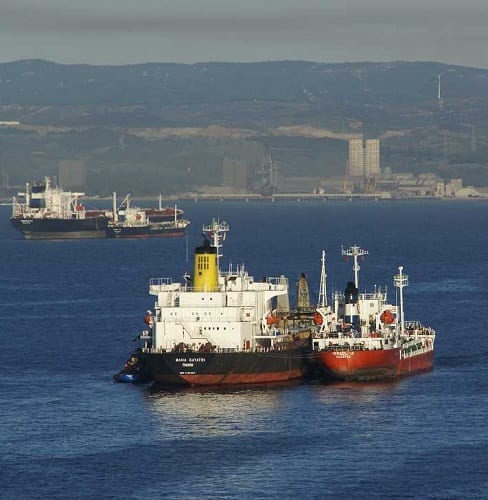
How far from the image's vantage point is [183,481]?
65312 mm

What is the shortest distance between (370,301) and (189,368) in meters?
13.1

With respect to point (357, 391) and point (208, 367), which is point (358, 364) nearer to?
point (357, 391)

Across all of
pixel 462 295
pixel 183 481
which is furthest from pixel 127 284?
pixel 183 481

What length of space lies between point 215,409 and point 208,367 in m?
5.72

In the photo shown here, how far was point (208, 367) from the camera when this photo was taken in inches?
3305

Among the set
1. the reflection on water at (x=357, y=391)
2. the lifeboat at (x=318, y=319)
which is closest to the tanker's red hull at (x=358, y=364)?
the reflection on water at (x=357, y=391)

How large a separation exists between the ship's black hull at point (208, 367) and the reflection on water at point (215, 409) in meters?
0.55

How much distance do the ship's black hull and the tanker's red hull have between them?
2875 millimetres

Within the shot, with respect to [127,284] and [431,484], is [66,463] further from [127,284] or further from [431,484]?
[127,284]

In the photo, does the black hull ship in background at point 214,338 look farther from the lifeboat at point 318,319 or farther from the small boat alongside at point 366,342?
the small boat alongside at point 366,342

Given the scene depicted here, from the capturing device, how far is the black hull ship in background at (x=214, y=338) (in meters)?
84.1

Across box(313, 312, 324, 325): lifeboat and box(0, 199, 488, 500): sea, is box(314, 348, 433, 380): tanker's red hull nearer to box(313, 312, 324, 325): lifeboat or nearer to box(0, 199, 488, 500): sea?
box(0, 199, 488, 500): sea

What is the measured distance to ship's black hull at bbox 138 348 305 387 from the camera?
3302 inches

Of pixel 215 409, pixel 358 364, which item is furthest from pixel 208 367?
pixel 358 364
